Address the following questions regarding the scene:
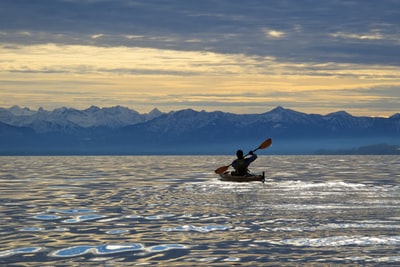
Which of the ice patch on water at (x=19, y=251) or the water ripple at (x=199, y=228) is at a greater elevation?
the ice patch on water at (x=19, y=251)

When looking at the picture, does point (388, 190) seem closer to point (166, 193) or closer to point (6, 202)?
point (166, 193)

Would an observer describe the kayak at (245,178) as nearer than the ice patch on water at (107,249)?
No

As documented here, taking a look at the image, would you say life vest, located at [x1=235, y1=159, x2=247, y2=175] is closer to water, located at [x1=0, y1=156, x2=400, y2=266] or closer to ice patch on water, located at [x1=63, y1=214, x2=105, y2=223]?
water, located at [x1=0, y1=156, x2=400, y2=266]

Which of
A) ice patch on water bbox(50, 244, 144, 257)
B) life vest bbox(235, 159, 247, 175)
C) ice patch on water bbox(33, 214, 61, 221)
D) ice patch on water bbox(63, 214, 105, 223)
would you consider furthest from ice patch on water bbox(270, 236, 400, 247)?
life vest bbox(235, 159, 247, 175)

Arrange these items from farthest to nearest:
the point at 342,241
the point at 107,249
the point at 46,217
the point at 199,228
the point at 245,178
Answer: the point at 245,178, the point at 46,217, the point at 199,228, the point at 342,241, the point at 107,249

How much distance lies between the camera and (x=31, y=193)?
54.2 m

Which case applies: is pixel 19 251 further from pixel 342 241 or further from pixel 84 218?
pixel 342 241

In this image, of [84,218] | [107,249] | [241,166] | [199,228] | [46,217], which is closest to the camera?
[107,249]

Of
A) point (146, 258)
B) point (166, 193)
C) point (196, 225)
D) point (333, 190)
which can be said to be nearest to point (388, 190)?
point (333, 190)

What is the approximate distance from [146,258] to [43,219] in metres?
13.0

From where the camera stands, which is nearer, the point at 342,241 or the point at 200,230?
the point at 342,241

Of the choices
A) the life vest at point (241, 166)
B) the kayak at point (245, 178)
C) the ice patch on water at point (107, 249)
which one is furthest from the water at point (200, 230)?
the life vest at point (241, 166)

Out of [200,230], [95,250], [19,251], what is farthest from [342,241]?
[19,251]

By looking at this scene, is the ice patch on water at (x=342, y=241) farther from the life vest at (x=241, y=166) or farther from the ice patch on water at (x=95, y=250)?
the life vest at (x=241, y=166)
